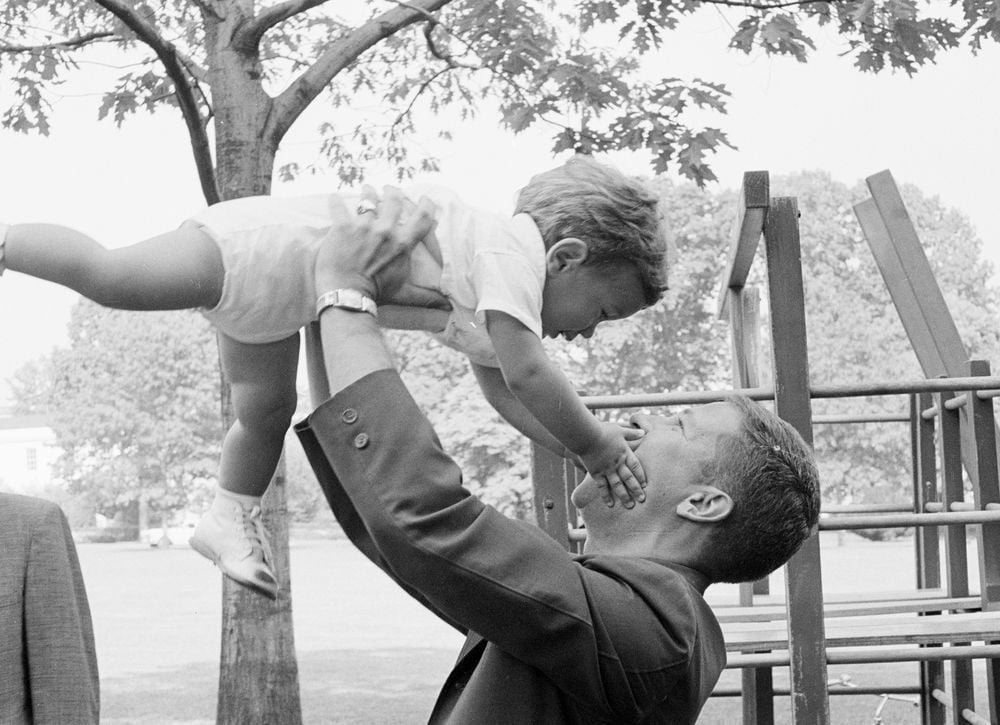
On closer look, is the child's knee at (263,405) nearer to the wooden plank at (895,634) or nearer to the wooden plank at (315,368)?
the wooden plank at (315,368)

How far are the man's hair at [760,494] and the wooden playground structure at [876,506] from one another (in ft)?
4.23

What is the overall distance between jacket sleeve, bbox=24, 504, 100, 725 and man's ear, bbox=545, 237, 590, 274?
86cm

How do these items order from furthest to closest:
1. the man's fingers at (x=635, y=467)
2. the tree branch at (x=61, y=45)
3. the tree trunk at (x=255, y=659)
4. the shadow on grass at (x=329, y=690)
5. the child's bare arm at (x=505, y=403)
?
1. the shadow on grass at (x=329, y=690)
2. the tree branch at (x=61, y=45)
3. the tree trunk at (x=255, y=659)
4. the child's bare arm at (x=505, y=403)
5. the man's fingers at (x=635, y=467)

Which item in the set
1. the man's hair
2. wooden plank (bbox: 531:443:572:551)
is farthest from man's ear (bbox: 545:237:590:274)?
wooden plank (bbox: 531:443:572:551)

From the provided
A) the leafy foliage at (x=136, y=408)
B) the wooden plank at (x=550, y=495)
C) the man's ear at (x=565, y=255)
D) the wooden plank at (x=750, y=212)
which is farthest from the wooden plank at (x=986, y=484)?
the leafy foliage at (x=136, y=408)

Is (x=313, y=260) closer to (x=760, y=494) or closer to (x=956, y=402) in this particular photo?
(x=760, y=494)

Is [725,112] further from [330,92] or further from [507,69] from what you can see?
[330,92]

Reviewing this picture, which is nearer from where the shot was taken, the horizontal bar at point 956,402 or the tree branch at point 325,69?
the horizontal bar at point 956,402

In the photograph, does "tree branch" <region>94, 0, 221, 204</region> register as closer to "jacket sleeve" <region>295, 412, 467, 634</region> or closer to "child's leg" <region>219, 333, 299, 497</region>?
"child's leg" <region>219, 333, 299, 497</region>

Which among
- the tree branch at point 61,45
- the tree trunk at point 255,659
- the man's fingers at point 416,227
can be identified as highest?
the tree branch at point 61,45

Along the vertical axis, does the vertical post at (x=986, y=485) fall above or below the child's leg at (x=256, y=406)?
below

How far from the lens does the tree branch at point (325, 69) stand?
20.5ft

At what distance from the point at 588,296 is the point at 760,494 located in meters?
0.60

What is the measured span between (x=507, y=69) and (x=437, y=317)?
5.23 meters
